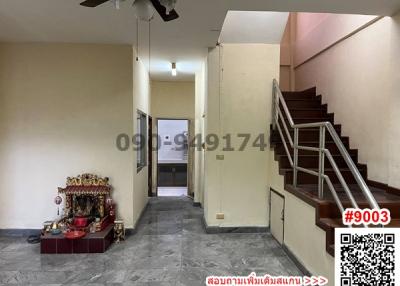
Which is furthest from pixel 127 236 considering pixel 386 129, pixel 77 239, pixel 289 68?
pixel 289 68

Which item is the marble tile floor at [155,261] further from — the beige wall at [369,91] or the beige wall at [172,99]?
the beige wall at [172,99]

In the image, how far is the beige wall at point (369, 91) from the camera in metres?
3.42

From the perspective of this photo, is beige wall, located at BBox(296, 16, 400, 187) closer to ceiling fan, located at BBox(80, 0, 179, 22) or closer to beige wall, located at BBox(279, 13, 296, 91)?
beige wall, located at BBox(279, 13, 296, 91)

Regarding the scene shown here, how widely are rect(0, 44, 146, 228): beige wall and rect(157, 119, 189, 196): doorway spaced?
173 inches

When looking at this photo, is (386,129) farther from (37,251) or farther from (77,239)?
(37,251)

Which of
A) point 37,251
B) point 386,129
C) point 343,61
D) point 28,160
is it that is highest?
point 343,61

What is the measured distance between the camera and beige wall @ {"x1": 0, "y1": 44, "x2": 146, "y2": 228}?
433cm

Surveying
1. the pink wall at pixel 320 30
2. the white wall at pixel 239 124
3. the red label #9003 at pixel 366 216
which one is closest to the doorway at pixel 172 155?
the pink wall at pixel 320 30

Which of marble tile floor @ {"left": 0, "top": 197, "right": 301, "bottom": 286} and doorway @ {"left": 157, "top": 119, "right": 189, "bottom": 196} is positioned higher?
doorway @ {"left": 157, "top": 119, "right": 189, "bottom": 196}

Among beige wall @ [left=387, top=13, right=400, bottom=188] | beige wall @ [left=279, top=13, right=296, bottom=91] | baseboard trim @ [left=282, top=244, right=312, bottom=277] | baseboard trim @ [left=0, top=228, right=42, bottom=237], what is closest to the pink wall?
beige wall @ [left=279, top=13, right=296, bottom=91]

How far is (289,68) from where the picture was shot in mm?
6898

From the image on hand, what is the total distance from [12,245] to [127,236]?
4.90 ft

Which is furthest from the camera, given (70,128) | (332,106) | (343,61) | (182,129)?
(182,129)

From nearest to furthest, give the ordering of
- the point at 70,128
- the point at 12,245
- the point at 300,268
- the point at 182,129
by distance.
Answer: the point at 300,268 → the point at 12,245 → the point at 70,128 → the point at 182,129
